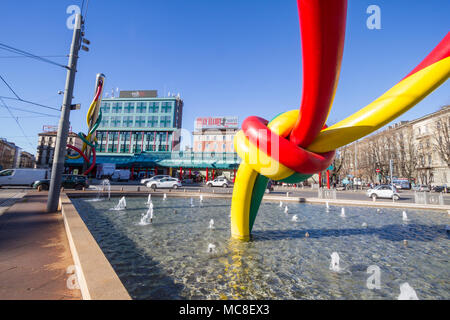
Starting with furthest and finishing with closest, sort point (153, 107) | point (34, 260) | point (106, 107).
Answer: point (106, 107) → point (153, 107) → point (34, 260)

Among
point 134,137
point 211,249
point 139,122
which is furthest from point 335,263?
point 139,122

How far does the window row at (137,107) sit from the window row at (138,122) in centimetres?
198

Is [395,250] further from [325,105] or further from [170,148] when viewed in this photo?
[170,148]

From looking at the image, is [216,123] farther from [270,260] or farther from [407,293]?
[407,293]

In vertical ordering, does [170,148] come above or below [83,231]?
above

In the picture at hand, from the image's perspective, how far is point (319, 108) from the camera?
299 centimetres

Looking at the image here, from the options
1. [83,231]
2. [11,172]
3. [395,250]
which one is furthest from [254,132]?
[11,172]

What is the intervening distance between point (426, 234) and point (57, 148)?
14.2m

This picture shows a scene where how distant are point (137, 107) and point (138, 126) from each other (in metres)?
6.03

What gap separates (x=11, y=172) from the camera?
20.7 m

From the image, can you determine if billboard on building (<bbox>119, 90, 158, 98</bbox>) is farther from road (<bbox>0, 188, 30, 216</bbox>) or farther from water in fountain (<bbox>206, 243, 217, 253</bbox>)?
water in fountain (<bbox>206, 243, 217, 253</bbox>)

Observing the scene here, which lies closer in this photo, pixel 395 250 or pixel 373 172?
pixel 395 250

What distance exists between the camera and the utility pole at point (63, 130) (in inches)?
332

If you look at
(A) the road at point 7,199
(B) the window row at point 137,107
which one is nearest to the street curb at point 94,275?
(A) the road at point 7,199
